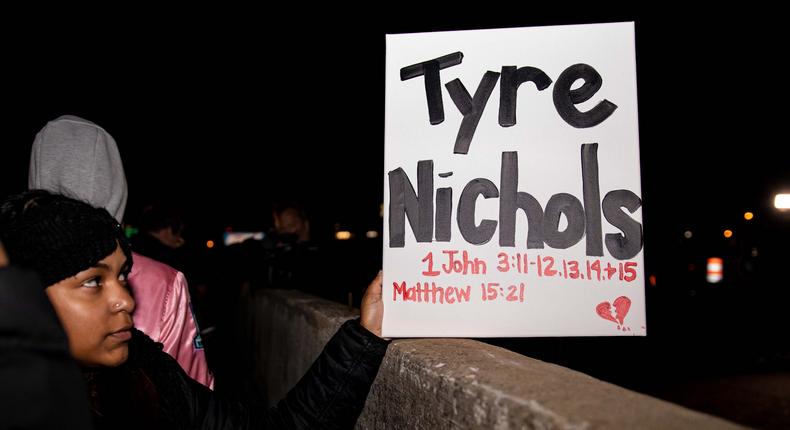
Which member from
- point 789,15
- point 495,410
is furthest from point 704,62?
point 495,410

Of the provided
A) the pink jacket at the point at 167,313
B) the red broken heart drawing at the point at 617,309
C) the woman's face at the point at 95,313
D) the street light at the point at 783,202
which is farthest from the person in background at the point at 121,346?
the street light at the point at 783,202

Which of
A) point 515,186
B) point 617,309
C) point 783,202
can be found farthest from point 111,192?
point 783,202

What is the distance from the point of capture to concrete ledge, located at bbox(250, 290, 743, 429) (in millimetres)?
1196

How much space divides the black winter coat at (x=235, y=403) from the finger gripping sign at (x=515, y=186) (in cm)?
15

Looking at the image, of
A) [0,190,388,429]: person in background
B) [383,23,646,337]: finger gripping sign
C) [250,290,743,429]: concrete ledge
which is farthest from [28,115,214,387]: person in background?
[383,23,646,337]: finger gripping sign

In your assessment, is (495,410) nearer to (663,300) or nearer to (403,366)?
(403,366)

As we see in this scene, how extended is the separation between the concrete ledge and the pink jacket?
759 mm

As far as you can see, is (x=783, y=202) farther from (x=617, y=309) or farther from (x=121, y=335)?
(x=121, y=335)

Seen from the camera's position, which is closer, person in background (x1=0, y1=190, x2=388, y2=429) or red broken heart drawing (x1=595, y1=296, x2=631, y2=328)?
person in background (x1=0, y1=190, x2=388, y2=429)

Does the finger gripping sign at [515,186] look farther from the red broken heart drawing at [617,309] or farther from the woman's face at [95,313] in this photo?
the woman's face at [95,313]

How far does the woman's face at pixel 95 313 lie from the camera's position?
4.77 ft

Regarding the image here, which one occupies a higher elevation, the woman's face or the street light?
the street light

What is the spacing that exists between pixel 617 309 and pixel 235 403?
128 centimetres

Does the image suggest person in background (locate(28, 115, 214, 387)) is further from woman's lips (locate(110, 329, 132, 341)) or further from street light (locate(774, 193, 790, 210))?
street light (locate(774, 193, 790, 210))
